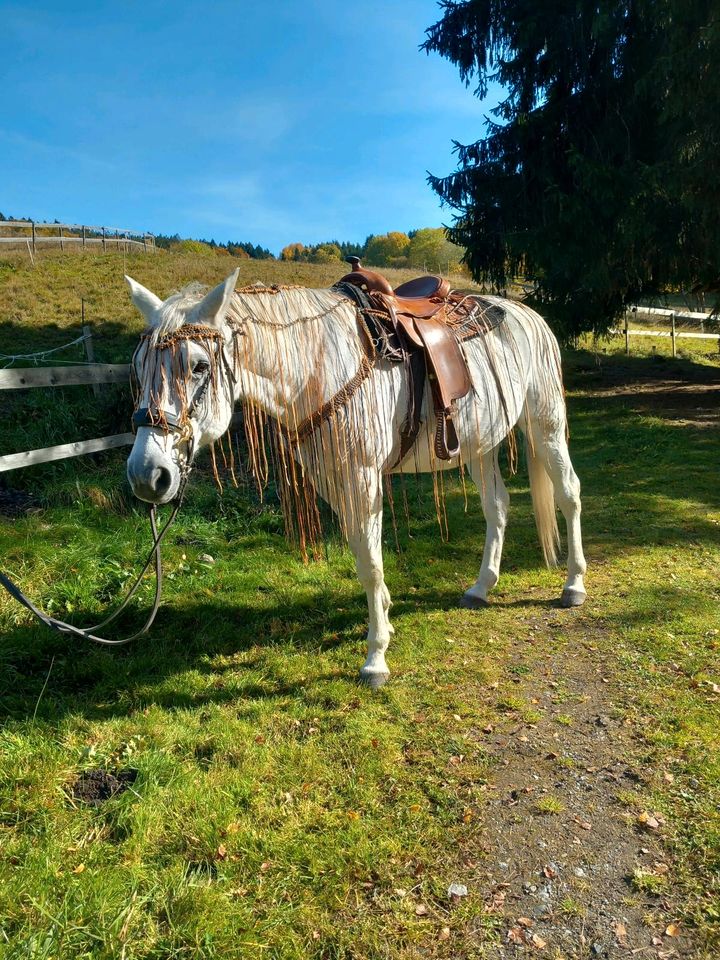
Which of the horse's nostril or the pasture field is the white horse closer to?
the horse's nostril

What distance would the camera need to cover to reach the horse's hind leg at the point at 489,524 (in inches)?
159

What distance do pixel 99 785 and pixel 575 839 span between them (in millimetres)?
1929

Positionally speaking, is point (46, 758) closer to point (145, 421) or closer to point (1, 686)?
point (1, 686)

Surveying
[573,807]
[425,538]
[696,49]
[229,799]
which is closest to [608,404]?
[696,49]

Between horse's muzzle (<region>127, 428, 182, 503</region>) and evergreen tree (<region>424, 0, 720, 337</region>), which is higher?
evergreen tree (<region>424, 0, 720, 337</region>)

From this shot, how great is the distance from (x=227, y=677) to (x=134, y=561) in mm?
1588

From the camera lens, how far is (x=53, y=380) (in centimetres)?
485

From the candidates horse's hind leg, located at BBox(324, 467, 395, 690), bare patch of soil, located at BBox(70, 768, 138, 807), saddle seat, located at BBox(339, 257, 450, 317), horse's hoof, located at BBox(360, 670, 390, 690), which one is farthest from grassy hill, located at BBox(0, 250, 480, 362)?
bare patch of soil, located at BBox(70, 768, 138, 807)

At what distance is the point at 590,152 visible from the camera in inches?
354

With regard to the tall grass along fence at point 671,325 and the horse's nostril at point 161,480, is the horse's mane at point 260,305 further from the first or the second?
the tall grass along fence at point 671,325

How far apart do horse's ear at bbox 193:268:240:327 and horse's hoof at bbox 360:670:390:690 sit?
2.02 meters

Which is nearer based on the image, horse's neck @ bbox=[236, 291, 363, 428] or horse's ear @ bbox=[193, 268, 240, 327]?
horse's ear @ bbox=[193, 268, 240, 327]

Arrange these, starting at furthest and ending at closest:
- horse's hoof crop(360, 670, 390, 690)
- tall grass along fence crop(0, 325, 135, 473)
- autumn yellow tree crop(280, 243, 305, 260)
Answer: autumn yellow tree crop(280, 243, 305, 260) < tall grass along fence crop(0, 325, 135, 473) < horse's hoof crop(360, 670, 390, 690)

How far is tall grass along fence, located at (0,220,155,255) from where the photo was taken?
2230 cm
